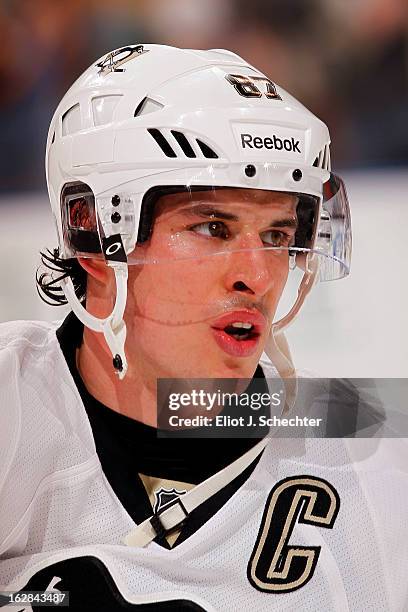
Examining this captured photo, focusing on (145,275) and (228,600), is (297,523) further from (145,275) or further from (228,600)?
(145,275)

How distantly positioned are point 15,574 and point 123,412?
382mm

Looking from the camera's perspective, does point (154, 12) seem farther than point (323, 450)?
Yes

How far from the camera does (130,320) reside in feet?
5.64

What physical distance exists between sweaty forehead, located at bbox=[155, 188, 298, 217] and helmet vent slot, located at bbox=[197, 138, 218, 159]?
66mm

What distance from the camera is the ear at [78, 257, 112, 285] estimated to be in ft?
5.74

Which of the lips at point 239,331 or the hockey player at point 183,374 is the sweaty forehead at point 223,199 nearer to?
the hockey player at point 183,374

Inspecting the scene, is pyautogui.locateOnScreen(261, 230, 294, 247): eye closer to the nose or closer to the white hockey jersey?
the nose

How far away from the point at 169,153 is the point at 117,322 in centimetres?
35

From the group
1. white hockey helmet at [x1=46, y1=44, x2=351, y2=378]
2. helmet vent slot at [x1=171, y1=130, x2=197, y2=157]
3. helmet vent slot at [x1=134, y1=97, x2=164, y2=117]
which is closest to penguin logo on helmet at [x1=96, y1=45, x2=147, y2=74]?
white hockey helmet at [x1=46, y1=44, x2=351, y2=378]

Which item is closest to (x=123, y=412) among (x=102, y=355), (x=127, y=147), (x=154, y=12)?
(x=102, y=355)

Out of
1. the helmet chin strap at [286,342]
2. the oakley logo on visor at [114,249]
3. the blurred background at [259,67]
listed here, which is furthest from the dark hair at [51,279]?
the helmet chin strap at [286,342]

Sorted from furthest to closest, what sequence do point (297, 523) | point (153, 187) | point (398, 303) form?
1. point (398, 303)
2. point (297, 523)
3. point (153, 187)

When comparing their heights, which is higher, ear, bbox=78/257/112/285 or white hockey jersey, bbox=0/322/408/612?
ear, bbox=78/257/112/285

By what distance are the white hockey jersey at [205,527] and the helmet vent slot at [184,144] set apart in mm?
537
